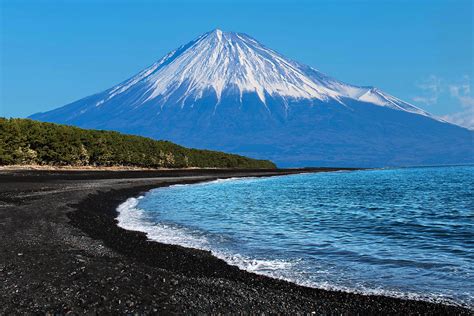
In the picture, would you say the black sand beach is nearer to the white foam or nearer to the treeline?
the white foam

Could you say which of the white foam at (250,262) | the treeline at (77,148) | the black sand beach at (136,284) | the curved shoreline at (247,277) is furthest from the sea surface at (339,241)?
the treeline at (77,148)

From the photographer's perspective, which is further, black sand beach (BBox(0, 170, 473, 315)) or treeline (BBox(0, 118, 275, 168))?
treeline (BBox(0, 118, 275, 168))

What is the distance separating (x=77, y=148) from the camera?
293 feet

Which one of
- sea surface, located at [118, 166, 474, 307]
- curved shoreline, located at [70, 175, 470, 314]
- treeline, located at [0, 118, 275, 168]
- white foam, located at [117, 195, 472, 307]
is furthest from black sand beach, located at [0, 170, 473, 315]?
treeline, located at [0, 118, 275, 168]

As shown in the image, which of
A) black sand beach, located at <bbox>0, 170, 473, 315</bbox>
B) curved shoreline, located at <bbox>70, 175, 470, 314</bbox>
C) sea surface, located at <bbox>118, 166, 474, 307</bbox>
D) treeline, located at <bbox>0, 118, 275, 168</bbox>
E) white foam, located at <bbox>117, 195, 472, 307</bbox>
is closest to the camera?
black sand beach, located at <bbox>0, 170, 473, 315</bbox>

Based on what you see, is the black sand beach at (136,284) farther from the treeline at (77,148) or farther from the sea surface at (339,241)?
the treeline at (77,148)

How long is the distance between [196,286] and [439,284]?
21.5 ft

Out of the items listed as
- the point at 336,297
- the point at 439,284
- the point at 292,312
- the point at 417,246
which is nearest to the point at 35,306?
the point at 292,312

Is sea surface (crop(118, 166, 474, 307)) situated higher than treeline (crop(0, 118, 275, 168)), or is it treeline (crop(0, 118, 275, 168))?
treeline (crop(0, 118, 275, 168))

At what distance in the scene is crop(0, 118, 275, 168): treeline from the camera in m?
78.9

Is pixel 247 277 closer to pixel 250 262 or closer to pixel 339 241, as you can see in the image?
pixel 250 262

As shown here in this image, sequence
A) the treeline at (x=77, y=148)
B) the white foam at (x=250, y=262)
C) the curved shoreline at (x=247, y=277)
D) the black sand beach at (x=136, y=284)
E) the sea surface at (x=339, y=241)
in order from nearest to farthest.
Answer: the black sand beach at (x=136, y=284)
the curved shoreline at (x=247, y=277)
the white foam at (x=250, y=262)
the sea surface at (x=339, y=241)
the treeline at (x=77, y=148)

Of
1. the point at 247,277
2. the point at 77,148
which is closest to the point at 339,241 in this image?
the point at 247,277

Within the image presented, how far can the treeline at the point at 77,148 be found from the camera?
78.9 metres
